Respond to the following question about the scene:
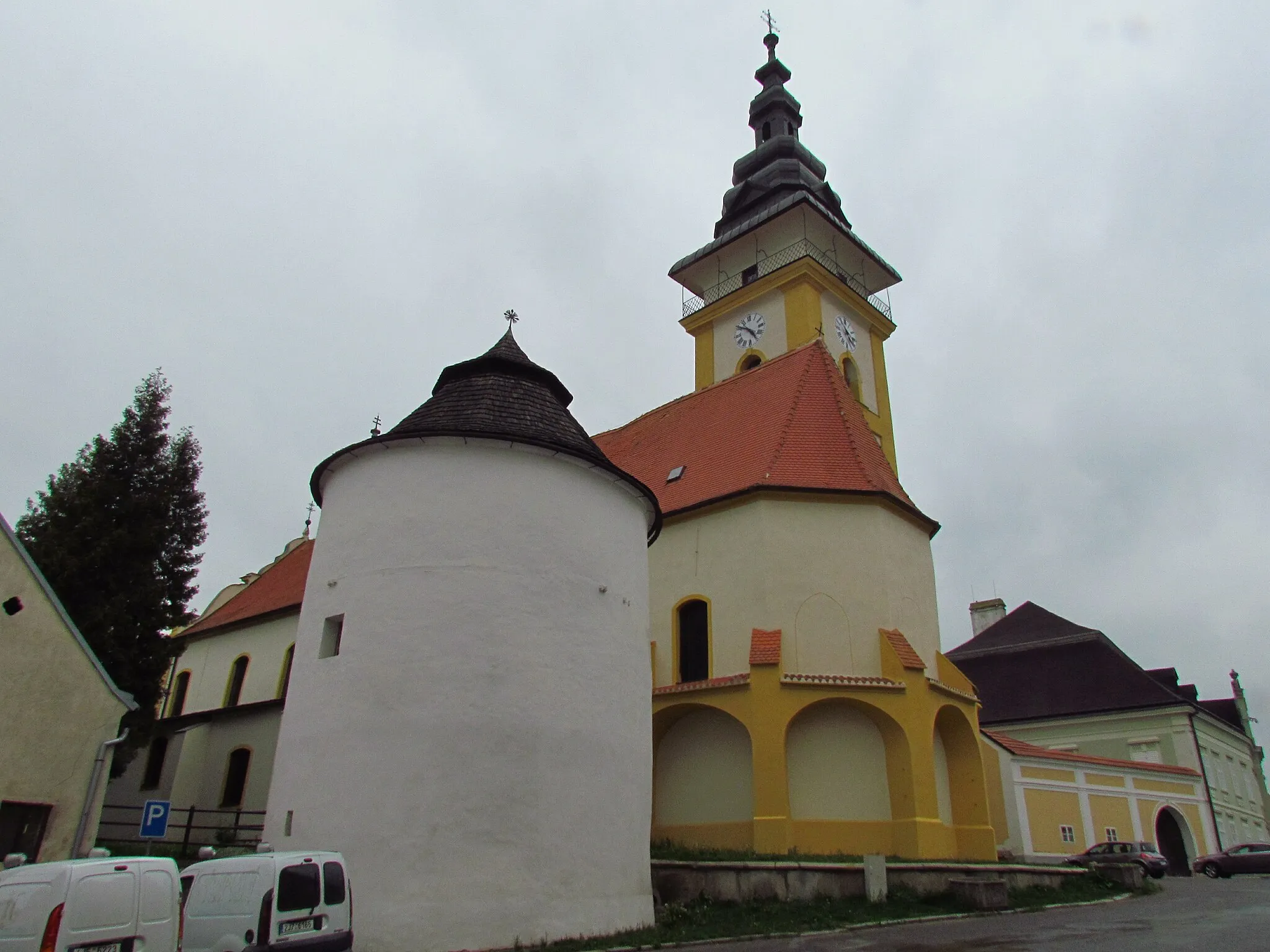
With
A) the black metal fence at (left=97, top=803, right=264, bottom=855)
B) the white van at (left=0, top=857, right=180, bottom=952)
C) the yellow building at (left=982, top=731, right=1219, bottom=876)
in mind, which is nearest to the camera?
the white van at (left=0, top=857, right=180, bottom=952)

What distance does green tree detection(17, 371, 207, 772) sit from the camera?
14.9 m

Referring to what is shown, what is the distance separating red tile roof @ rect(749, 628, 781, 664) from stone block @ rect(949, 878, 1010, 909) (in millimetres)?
4679

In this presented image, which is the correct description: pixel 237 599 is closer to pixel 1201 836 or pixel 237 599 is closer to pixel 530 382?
pixel 530 382

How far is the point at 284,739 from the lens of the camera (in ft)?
40.2

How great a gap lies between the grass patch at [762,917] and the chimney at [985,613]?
2801 cm

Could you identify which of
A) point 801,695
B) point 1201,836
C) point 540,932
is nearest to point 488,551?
point 540,932

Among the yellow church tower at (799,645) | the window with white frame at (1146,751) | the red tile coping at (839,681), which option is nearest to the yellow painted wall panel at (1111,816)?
the window with white frame at (1146,751)

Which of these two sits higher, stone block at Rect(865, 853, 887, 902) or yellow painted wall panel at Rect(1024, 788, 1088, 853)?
yellow painted wall panel at Rect(1024, 788, 1088, 853)

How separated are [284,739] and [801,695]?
29.1ft

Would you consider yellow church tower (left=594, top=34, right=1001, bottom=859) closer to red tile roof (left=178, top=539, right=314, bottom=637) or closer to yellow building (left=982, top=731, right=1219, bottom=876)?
yellow building (left=982, top=731, right=1219, bottom=876)

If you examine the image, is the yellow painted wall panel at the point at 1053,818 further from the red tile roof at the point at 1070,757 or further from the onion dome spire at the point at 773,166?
the onion dome spire at the point at 773,166

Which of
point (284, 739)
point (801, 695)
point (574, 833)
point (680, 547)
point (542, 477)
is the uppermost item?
point (680, 547)

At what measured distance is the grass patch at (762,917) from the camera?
10.9m

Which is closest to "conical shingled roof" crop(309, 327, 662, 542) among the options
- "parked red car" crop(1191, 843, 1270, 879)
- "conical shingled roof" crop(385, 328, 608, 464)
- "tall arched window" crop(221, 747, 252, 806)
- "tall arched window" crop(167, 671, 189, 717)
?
"conical shingled roof" crop(385, 328, 608, 464)
